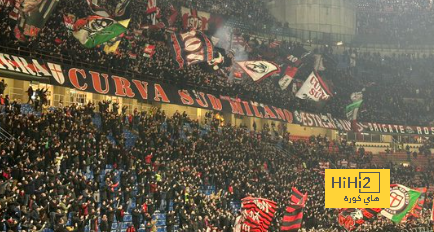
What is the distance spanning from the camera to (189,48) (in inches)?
1873

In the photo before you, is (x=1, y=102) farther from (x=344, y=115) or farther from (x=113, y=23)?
(x=344, y=115)

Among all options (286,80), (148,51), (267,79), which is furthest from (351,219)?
(267,79)

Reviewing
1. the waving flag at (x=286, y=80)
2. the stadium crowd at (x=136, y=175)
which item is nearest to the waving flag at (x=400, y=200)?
the stadium crowd at (x=136, y=175)

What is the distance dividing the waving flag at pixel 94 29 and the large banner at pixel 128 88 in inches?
132

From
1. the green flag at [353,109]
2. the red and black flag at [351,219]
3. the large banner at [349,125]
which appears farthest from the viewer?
the green flag at [353,109]

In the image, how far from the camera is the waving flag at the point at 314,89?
60.2 m

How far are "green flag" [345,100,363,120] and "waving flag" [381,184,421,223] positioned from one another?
3300cm

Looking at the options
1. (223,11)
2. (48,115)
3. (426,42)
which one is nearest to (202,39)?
(48,115)

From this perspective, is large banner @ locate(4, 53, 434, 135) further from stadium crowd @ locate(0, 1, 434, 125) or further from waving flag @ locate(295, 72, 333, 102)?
waving flag @ locate(295, 72, 333, 102)

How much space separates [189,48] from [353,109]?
27207 mm

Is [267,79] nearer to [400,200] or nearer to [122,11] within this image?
[122,11]

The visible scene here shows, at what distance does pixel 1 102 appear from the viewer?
37031 millimetres

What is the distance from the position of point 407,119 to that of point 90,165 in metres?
46.4

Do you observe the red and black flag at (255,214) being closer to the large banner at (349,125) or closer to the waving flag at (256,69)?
the waving flag at (256,69)
